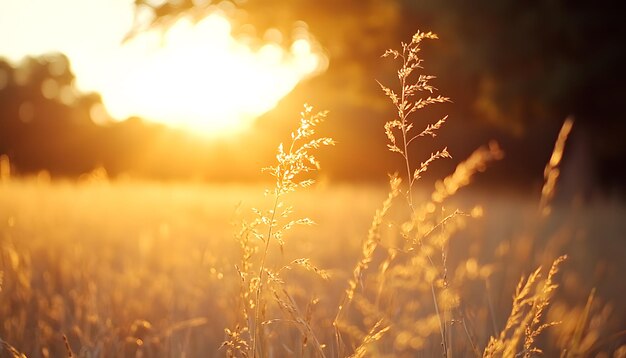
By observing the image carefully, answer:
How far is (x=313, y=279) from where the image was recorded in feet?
12.0

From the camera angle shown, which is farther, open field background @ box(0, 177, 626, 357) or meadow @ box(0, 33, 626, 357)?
open field background @ box(0, 177, 626, 357)

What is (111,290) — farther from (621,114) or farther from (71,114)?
(71,114)

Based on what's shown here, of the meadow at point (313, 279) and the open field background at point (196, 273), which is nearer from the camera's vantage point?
the meadow at point (313, 279)

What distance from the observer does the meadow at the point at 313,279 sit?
1.48 meters

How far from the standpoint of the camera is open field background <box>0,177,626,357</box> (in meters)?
2.41

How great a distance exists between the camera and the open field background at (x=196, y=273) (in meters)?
2.41

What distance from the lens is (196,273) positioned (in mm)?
3719

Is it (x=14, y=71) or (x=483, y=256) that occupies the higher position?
(x=14, y=71)

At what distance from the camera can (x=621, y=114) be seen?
27.7 feet

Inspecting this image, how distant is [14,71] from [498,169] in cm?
2270

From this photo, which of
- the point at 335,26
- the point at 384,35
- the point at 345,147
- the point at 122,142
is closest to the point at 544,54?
the point at 384,35

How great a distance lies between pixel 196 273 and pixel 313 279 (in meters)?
0.70

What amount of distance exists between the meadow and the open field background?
0.05 feet

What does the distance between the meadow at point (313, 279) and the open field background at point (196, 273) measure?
2cm
